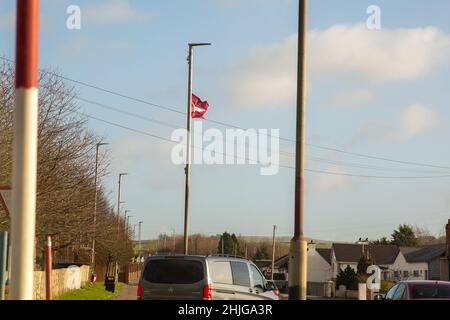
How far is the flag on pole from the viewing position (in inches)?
1485

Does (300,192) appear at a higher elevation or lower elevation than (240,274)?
higher

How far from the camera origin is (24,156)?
25.5 feet

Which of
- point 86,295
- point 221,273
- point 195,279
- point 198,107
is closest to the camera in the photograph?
point 195,279

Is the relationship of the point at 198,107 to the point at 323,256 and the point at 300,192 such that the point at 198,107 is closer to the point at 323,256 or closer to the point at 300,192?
the point at 300,192

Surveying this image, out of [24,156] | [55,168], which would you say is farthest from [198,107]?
[24,156]

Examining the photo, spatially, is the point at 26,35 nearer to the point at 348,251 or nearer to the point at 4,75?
the point at 4,75

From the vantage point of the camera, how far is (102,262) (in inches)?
3204

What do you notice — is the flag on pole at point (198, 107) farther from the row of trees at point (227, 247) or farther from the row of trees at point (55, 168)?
the row of trees at point (227, 247)

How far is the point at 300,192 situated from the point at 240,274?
3.46 metres

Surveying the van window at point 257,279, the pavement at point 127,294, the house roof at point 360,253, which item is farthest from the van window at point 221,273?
the house roof at point 360,253

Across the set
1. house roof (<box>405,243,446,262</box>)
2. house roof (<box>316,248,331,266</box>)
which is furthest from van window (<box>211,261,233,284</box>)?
house roof (<box>316,248,331,266</box>)
